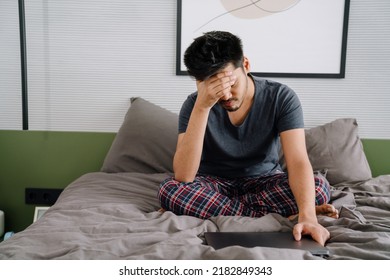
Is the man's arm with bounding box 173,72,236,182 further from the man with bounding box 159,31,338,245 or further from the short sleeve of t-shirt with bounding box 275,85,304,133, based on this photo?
the short sleeve of t-shirt with bounding box 275,85,304,133

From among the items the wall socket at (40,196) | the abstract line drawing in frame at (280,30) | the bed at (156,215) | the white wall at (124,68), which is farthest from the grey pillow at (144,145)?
the wall socket at (40,196)

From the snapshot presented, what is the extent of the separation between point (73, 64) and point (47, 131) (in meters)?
0.35

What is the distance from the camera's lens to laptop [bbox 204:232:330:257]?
79 cm

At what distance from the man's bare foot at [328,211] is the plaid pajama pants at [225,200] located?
0.03 metres

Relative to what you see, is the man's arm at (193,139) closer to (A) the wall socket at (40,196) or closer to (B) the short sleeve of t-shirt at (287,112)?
(B) the short sleeve of t-shirt at (287,112)

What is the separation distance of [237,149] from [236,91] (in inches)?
8.8

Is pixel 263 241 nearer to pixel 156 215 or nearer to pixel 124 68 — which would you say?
pixel 156 215

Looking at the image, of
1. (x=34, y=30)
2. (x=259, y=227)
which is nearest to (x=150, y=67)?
(x=34, y=30)

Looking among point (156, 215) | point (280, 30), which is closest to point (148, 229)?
point (156, 215)

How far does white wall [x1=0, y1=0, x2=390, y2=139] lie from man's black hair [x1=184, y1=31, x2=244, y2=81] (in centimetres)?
75

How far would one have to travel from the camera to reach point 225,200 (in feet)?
3.49

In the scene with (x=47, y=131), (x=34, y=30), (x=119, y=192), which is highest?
(x=34, y=30)
